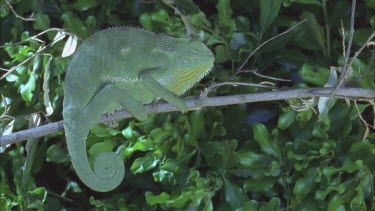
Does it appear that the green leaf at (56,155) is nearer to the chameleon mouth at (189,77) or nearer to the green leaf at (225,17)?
the green leaf at (225,17)

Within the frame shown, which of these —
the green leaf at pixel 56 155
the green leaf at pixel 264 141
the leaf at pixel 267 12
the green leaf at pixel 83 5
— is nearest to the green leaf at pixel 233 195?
the green leaf at pixel 264 141

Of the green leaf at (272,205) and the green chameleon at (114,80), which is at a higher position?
the green chameleon at (114,80)

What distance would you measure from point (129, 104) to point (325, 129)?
0.71 meters

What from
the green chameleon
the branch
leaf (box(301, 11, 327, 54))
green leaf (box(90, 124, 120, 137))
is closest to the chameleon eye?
the green chameleon

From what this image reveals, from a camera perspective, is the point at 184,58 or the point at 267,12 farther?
the point at 267,12

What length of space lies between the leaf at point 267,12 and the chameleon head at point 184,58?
0.70 meters

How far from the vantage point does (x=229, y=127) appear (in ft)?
6.39

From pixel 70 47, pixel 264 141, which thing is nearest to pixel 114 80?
pixel 70 47

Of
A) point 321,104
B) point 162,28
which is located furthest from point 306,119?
point 162,28

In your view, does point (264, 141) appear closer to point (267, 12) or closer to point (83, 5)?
point (267, 12)

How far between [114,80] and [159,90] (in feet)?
0.29

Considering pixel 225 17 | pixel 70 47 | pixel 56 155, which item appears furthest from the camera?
pixel 56 155

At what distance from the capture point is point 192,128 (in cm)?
183

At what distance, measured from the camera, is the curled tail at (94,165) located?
118cm
